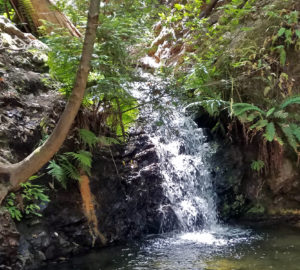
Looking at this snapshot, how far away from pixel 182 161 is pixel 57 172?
127 inches

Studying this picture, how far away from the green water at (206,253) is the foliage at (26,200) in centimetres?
97

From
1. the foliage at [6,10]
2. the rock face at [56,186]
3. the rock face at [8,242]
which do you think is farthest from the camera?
the foliage at [6,10]

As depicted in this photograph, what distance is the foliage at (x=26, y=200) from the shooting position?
4.69 meters

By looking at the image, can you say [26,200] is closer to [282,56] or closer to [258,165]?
[258,165]

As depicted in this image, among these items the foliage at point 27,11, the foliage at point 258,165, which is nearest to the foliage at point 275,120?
the foliage at point 258,165

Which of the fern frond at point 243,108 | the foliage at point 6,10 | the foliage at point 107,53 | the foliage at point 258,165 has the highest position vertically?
the foliage at point 6,10

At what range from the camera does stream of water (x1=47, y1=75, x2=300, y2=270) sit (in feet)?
15.8

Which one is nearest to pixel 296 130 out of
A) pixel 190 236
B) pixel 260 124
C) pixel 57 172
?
pixel 260 124

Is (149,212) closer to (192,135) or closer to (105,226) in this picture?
(105,226)

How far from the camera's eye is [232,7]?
28.4ft

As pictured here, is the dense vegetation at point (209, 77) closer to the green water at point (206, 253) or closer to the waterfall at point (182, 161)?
the waterfall at point (182, 161)

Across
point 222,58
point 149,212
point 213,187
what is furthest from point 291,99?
point 149,212

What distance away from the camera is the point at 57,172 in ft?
17.0

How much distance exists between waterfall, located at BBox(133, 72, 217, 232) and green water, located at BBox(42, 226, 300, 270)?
600 millimetres
